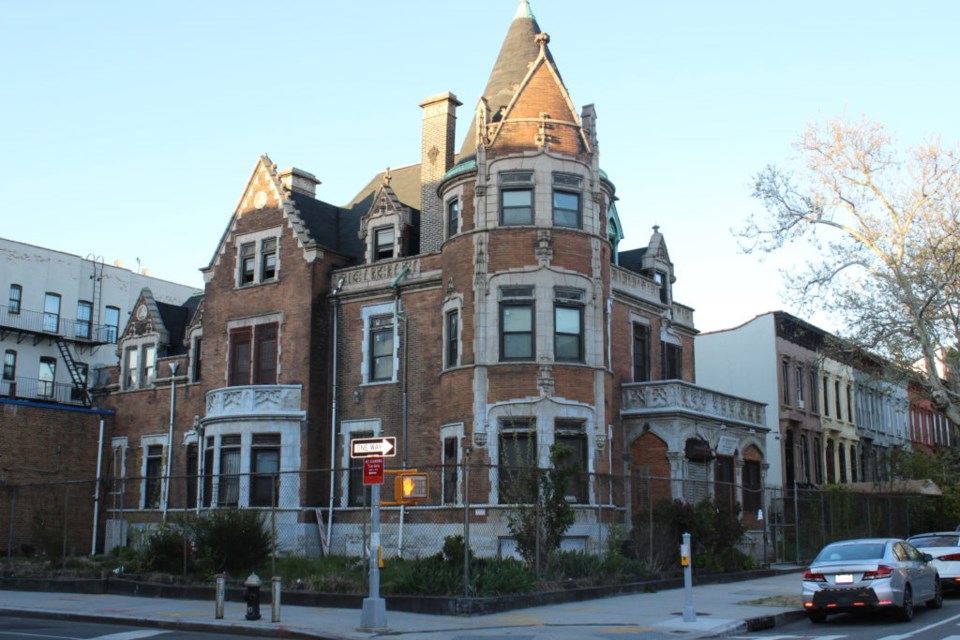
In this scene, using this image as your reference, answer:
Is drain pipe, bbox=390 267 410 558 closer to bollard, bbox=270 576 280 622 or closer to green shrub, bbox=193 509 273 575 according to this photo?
green shrub, bbox=193 509 273 575

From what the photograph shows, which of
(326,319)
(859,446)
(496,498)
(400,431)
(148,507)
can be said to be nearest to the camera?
(496,498)

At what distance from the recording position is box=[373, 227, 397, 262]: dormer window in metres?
35.0

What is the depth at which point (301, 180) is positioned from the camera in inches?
1629

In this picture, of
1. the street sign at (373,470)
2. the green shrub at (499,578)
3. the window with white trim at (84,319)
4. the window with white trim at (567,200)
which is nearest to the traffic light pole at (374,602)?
the street sign at (373,470)

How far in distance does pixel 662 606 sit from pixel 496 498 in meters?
8.89

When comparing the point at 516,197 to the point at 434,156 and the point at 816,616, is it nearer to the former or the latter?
the point at 434,156

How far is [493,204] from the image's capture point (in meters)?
30.5

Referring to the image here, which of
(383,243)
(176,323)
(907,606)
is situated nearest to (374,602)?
(907,606)

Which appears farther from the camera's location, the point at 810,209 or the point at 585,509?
the point at 810,209

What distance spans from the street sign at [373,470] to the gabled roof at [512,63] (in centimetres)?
1686

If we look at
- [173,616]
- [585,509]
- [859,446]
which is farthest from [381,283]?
[859,446]

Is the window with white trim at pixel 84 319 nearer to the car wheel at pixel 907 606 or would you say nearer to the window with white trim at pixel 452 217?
the window with white trim at pixel 452 217

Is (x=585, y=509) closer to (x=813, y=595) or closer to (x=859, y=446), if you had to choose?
(x=813, y=595)

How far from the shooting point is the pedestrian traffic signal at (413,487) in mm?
17562
